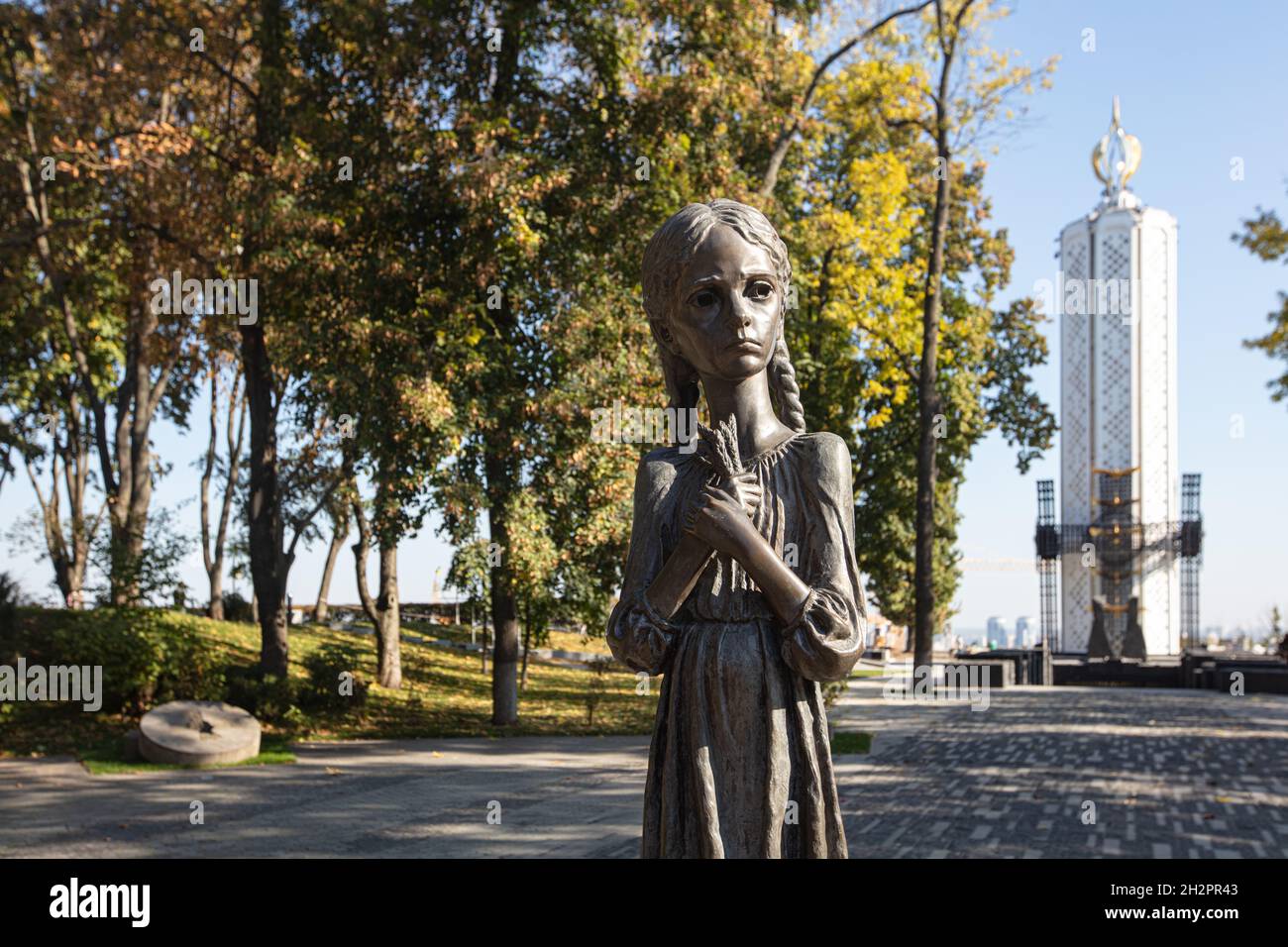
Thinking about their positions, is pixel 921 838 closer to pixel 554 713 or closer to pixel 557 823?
pixel 557 823

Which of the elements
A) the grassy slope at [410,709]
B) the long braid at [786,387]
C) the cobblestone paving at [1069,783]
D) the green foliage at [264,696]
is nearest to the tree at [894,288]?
the cobblestone paving at [1069,783]

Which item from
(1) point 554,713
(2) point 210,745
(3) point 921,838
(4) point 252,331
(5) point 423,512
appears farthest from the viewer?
(1) point 554,713

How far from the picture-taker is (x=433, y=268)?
16047 mm

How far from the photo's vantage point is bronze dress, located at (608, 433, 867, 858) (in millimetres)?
3039

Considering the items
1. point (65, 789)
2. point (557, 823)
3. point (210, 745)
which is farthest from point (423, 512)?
point (557, 823)

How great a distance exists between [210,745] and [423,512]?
13.4 ft

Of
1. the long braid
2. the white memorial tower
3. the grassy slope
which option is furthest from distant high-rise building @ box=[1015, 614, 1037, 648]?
the long braid

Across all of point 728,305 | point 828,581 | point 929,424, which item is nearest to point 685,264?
point 728,305

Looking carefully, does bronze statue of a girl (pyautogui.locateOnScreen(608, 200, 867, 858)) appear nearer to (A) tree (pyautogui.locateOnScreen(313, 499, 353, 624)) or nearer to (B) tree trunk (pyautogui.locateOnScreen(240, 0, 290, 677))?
(A) tree (pyautogui.locateOnScreen(313, 499, 353, 624))

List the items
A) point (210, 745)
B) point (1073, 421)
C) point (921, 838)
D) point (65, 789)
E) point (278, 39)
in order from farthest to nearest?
point (1073, 421), point (278, 39), point (210, 745), point (65, 789), point (921, 838)

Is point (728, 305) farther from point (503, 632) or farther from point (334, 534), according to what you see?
point (334, 534)

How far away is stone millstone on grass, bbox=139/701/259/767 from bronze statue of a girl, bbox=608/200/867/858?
41.7ft

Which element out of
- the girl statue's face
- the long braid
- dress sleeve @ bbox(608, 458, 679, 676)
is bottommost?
dress sleeve @ bbox(608, 458, 679, 676)

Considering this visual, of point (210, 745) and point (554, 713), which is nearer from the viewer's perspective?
point (210, 745)
